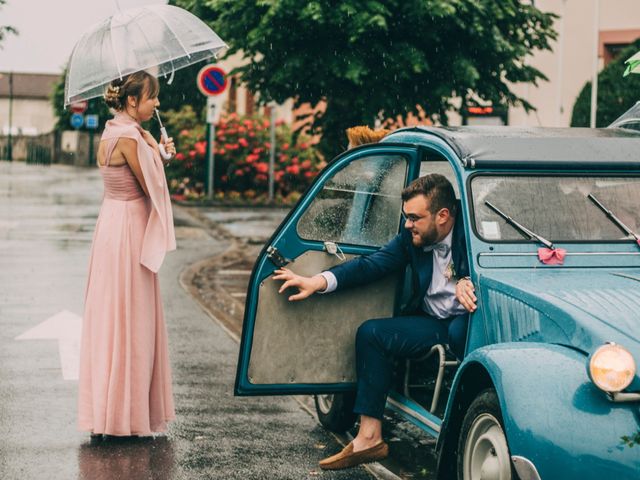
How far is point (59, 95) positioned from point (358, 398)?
74.6 m

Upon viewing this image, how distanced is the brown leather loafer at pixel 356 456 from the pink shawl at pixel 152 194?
1513 millimetres

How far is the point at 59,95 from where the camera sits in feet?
255

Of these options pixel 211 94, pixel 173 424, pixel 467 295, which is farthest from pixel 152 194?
pixel 211 94

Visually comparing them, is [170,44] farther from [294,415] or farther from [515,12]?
[515,12]

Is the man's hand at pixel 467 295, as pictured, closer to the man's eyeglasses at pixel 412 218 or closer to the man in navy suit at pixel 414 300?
the man in navy suit at pixel 414 300

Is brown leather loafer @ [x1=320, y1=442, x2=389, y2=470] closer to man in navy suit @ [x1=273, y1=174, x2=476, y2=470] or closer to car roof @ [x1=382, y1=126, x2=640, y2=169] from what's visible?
man in navy suit @ [x1=273, y1=174, x2=476, y2=470]

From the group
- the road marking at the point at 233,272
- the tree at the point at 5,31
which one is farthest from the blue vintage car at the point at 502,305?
the tree at the point at 5,31

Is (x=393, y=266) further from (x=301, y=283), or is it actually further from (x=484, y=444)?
(x=484, y=444)

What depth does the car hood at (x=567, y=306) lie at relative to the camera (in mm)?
4555

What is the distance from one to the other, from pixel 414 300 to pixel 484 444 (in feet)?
4.38

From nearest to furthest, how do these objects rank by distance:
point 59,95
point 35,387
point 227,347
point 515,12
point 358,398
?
1. point 358,398
2. point 35,387
3. point 227,347
4. point 515,12
5. point 59,95

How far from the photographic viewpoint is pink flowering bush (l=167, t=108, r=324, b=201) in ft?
94.9

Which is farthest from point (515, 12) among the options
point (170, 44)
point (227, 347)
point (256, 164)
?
point (256, 164)

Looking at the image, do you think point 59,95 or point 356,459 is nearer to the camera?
point 356,459
